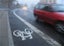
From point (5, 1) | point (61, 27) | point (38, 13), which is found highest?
point (61, 27)

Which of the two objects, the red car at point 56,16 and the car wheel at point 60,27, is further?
the red car at point 56,16

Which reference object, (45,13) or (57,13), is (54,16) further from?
(45,13)

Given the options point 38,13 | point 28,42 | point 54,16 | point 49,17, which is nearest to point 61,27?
point 54,16

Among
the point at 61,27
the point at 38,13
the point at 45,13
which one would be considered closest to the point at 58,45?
the point at 61,27

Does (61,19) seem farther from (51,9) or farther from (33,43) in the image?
(33,43)

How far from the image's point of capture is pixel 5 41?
771 centimetres

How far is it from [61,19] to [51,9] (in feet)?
6.73

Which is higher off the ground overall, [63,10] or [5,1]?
[63,10]

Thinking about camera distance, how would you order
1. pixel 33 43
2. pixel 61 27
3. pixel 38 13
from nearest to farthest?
pixel 33 43
pixel 61 27
pixel 38 13

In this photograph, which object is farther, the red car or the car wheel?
the red car

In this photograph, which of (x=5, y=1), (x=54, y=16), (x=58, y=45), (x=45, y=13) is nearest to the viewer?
(x=58, y=45)

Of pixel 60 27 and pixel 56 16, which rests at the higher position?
pixel 56 16

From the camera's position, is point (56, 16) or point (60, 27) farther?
point (56, 16)

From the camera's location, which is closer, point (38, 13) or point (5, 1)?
point (38, 13)
